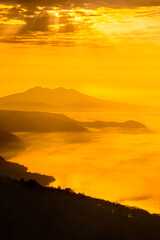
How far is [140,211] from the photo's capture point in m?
29.2

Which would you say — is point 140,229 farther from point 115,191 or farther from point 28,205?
point 115,191

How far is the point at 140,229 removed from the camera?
22938mm

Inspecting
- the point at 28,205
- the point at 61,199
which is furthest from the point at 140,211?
the point at 28,205

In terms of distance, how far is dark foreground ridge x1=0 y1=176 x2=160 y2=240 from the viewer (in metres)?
20.3

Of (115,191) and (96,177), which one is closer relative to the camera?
(115,191)

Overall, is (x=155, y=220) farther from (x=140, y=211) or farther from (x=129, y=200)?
(x=129, y=200)

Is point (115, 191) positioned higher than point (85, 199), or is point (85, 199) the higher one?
point (85, 199)

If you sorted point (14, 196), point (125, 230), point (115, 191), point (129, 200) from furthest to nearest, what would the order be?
point (115, 191)
point (129, 200)
point (14, 196)
point (125, 230)

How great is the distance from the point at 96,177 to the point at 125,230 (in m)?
175

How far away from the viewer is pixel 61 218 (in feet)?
73.2

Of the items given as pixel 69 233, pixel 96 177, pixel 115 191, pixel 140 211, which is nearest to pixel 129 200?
pixel 115 191

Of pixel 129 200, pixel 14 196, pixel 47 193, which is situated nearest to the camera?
pixel 14 196

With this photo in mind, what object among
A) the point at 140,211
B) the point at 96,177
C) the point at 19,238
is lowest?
the point at 96,177

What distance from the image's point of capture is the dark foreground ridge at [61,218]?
20.3 metres
